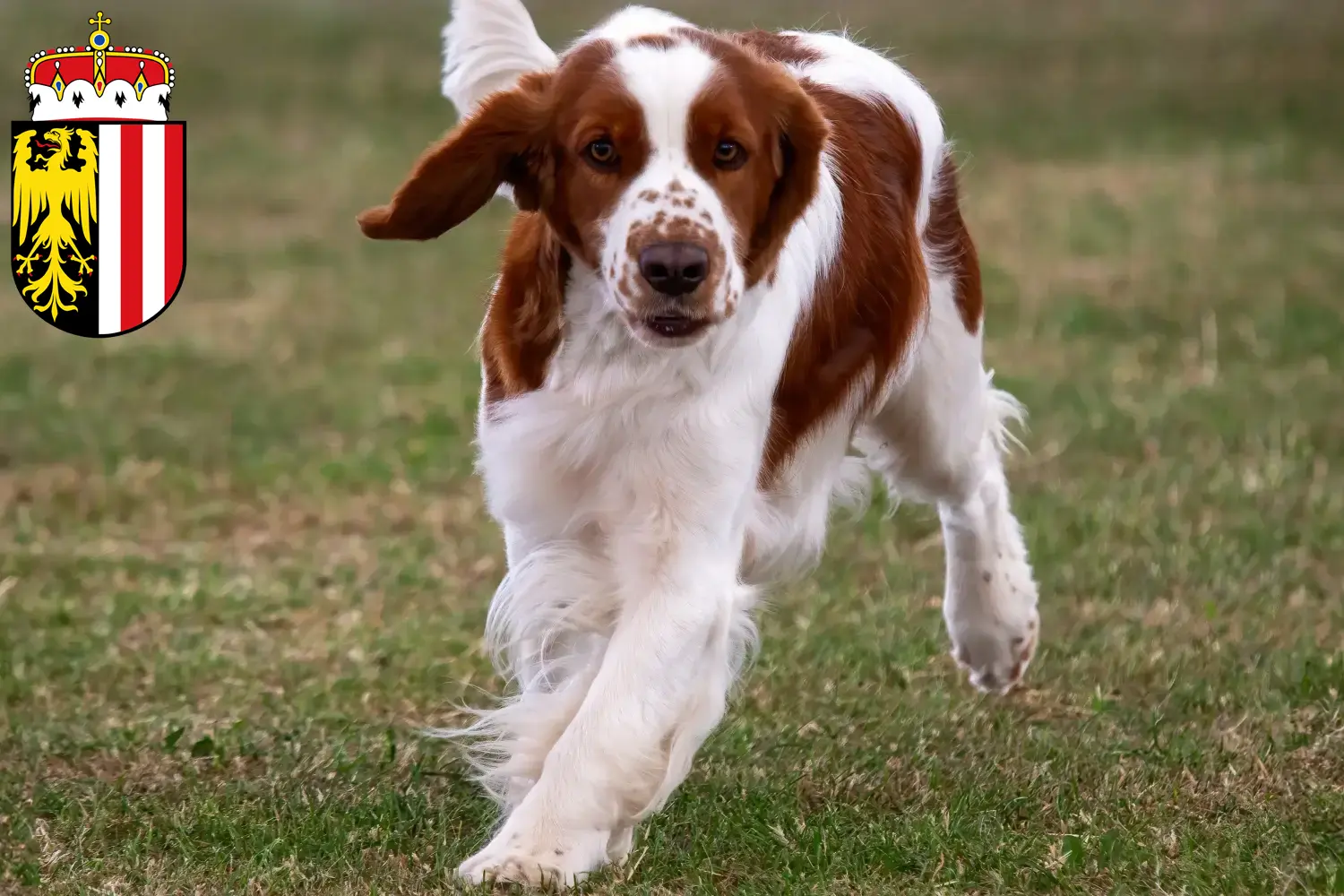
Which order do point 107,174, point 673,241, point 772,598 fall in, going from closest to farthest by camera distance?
point 673,241 → point 107,174 → point 772,598

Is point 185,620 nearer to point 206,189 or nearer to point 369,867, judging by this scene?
point 369,867

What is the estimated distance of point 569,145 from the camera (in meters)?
3.23

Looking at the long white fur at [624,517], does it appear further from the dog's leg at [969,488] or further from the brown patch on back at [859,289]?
the dog's leg at [969,488]

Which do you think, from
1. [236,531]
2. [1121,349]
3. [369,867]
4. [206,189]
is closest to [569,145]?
[369,867]

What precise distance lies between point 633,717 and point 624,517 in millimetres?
337

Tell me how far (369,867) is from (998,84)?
1243 cm

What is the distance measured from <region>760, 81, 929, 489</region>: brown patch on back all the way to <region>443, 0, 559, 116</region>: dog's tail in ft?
1.76

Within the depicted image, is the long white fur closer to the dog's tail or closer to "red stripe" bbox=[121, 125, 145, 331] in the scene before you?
the dog's tail

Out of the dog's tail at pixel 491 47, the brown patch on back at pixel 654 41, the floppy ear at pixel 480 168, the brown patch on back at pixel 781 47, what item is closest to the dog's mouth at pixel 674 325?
the floppy ear at pixel 480 168

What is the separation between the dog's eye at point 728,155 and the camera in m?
3.19

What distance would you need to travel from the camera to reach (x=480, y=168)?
3338mm

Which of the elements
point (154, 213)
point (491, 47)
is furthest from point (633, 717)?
point (154, 213)

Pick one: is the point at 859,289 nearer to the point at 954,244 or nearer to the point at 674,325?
the point at 954,244

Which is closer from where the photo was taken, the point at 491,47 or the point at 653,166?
the point at 653,166
